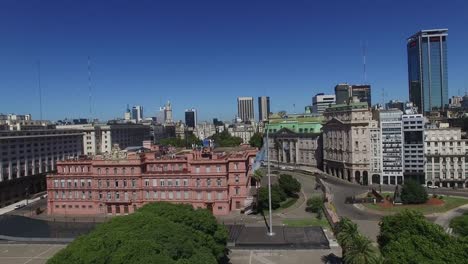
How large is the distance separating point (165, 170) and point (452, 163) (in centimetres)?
8143

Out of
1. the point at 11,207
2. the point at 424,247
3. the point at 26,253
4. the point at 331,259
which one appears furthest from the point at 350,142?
the point at 11,207

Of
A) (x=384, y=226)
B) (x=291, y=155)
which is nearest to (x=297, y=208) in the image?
(x=384, y=226)

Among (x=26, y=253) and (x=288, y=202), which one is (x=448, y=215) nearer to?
(x=288, y=202)

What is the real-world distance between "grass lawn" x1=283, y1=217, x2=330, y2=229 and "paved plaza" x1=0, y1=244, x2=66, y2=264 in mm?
42027

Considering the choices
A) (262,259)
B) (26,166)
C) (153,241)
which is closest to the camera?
(153,241)

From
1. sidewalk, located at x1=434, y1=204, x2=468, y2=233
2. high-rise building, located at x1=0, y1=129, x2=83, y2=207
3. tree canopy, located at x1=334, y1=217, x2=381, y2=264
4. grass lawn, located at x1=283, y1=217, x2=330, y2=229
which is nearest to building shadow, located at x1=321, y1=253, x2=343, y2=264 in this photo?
tree canopy, located at x1=334, y1=217, x2=381, y2=264

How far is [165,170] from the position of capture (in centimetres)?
8856

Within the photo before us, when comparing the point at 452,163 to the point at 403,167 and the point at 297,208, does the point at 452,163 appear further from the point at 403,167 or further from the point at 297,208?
the point at 297,208

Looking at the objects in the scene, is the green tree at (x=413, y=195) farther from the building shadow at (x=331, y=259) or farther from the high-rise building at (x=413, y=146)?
the building shadow at (x=331, y=259)

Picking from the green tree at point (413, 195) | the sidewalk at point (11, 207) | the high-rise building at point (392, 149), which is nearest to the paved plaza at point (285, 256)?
the green tree at point (413, 195)

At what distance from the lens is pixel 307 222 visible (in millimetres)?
77938

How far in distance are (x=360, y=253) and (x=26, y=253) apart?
5254 cm

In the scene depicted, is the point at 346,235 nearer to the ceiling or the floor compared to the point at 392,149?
nearer to the floor

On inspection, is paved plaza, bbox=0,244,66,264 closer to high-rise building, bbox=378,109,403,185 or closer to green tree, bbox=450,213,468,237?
green tree, bbox=450,213,468,237
